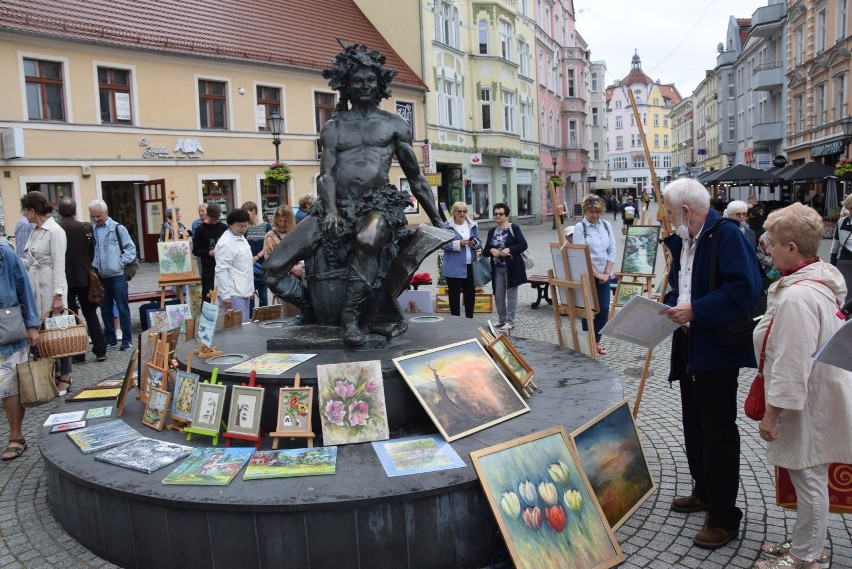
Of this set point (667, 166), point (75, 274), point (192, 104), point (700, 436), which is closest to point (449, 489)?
point (700, 436)

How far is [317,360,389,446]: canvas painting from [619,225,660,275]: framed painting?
654 centimetres

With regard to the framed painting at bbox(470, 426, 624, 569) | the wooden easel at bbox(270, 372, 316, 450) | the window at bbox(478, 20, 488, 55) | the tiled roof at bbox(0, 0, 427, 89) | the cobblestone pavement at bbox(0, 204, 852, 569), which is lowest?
the cobblestone pavement at bbox(0, 204, 852, 569)

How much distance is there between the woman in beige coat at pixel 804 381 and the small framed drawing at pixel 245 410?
2732mm

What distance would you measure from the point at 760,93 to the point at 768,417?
44401 millimetres

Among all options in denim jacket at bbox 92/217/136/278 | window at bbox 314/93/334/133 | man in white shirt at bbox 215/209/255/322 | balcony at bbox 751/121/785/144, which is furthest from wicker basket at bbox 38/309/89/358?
balcony at bbox 751/121/785/144

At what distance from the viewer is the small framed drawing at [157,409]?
4.73 metres

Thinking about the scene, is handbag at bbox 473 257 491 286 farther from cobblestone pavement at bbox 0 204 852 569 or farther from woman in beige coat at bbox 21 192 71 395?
woman in beige coat at bbox 21 192 71 395

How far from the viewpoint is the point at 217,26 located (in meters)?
23.8

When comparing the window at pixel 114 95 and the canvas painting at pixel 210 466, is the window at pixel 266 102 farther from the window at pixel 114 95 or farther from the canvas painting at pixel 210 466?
the canvas painting at pixel 210 466

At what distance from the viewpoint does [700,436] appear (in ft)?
13.4

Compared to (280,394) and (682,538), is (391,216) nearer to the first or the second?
(280,394)

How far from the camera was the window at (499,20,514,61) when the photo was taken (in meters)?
35.4

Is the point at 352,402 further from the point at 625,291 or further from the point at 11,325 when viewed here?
the point at 625,291

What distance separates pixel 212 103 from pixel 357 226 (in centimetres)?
1920
